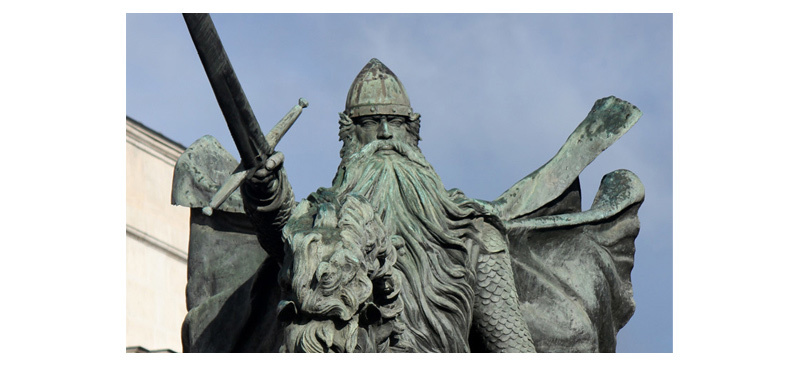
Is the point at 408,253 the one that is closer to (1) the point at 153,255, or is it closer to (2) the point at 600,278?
(2) the point at 600,278

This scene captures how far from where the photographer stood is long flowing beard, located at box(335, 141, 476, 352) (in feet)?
59.6

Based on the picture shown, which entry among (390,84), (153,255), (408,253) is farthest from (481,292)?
(153,255)

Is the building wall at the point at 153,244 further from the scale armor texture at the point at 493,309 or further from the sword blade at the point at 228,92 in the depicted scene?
the sword blade at the point at 228,92

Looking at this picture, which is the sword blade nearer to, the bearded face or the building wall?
the bearded face

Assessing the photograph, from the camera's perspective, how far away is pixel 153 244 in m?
37.8

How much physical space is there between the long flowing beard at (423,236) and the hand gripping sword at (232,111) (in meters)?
1.39

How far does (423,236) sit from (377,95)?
1.47 m

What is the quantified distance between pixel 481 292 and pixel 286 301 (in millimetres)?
2346

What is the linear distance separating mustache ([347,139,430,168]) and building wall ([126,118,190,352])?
56.8ft

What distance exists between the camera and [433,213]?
1858cm

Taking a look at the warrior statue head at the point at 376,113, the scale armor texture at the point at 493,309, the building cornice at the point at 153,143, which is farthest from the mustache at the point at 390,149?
the building cornice at the point at 153,143

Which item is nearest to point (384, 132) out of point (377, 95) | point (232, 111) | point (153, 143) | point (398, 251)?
point (377, 95)

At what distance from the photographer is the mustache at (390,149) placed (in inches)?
746

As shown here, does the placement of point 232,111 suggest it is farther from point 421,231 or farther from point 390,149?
point 390,149
